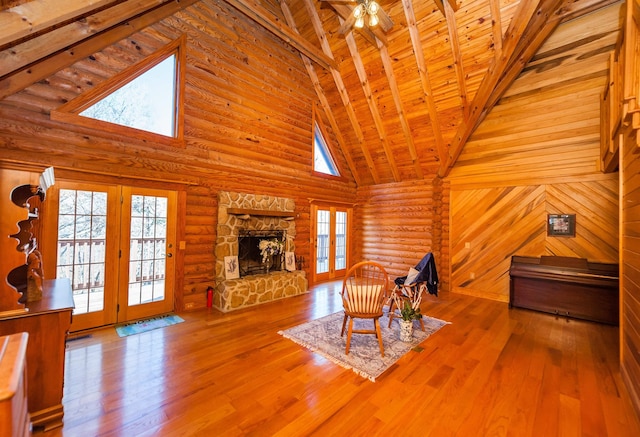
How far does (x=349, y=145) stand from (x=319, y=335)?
5.13 meters

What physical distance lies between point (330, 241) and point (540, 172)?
4713 millimetres

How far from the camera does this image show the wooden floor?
1978 millimetres

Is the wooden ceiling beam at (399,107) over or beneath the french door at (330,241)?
over

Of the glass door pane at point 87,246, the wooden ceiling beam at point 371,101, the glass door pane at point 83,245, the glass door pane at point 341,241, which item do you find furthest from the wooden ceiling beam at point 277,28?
the glass door pane at point 341,241

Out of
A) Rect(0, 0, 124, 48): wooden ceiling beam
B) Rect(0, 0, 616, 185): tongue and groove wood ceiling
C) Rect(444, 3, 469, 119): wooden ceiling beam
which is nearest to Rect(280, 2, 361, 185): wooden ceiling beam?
Rect(0, 0, 616, 185): tongue and groove wood ceiling

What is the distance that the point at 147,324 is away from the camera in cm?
380

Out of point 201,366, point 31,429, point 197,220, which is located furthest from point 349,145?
point 31,429

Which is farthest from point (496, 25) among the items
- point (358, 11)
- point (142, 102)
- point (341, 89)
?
point (142, 102)

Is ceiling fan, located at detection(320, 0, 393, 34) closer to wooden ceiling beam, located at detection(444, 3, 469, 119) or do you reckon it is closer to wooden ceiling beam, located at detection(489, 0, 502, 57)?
wooden ceiling beam, located at detection(444, 3, 469, 119)

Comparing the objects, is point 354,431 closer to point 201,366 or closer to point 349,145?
point 201,366

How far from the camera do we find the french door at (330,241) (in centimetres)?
676

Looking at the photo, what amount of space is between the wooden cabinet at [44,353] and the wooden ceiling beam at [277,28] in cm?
438

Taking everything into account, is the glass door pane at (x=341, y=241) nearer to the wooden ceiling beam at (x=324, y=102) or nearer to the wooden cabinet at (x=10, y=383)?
the wooden ceiling beam at (x=324, y=102)

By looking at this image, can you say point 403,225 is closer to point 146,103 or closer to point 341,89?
point 341,89
